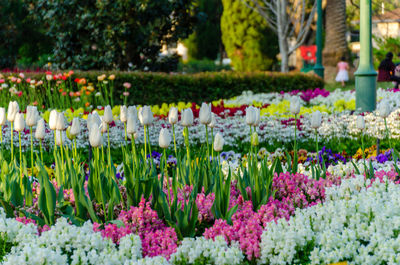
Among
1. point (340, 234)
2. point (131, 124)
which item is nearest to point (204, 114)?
point (131, 124)

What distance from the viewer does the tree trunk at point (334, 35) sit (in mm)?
19312

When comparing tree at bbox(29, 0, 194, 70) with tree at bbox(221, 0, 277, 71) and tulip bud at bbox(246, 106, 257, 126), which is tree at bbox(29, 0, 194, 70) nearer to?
tree at bbox(221, 0, 277, 71)

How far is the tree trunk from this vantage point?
19.3 m

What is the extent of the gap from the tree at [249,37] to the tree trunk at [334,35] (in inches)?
99.8

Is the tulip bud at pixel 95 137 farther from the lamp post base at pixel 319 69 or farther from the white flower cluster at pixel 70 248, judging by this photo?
the lamp post base at pixel 319 69

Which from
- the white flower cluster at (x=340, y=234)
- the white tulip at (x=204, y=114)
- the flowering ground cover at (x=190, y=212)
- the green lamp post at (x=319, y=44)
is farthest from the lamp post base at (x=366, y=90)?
the green lamp post at (x=319, y=44)

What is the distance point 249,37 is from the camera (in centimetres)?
2117

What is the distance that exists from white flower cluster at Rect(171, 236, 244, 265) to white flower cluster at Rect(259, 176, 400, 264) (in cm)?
21

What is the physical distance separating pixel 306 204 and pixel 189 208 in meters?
0.88

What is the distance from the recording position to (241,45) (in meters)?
21.3

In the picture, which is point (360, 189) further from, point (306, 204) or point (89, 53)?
point (89, 53)

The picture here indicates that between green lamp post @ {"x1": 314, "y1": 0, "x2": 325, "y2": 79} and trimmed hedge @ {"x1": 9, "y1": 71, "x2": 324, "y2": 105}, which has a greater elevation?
green lamp post @ {"x1": 314, "y1": 0, "x2": 325, "y2": 79}

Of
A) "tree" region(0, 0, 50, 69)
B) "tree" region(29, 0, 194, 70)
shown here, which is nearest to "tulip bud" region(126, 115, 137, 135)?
"tree" region(29, 0, 194, 70)

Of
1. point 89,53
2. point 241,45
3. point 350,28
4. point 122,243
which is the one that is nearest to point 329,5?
point 241,45
